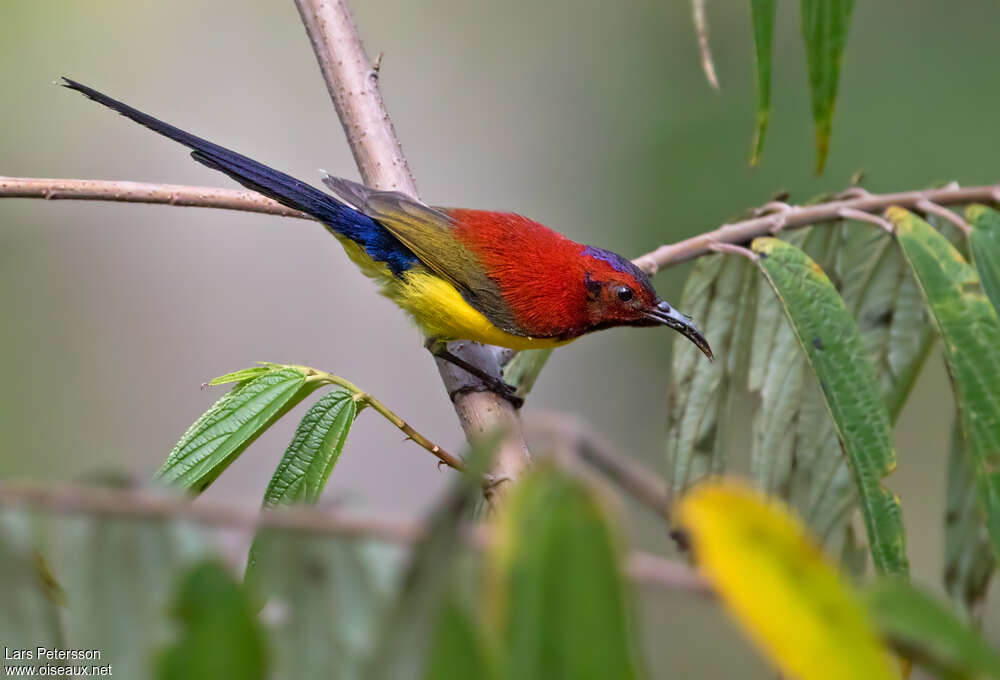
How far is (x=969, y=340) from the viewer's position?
1.50 metres

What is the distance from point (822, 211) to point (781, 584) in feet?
4.80

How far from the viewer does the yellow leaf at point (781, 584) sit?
56 cm

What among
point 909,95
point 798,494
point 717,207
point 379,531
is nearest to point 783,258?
point 798,494

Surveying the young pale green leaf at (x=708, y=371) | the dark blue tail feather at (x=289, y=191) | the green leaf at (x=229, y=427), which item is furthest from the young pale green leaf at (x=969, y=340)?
the dark blue tail feather at (x=289, y=191)

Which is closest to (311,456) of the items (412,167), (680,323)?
(680,323)

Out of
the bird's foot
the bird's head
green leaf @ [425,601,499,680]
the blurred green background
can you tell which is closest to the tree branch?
the bird's foot

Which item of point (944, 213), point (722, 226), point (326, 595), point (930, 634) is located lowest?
point (930, 634)

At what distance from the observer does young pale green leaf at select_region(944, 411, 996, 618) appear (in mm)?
1845

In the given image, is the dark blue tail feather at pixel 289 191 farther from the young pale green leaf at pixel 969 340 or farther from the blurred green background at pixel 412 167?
the blurred green background at pixel 412 167

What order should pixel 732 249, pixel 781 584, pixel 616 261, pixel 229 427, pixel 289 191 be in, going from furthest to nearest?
pixel 616 261 < pixel 289 191 < pixel 732 249 < pixel 229 427 < pixel 781 584

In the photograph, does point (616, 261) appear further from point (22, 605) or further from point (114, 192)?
point (22, 605)

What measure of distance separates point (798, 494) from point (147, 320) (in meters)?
4.60

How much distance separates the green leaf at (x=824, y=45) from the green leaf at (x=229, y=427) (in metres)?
1.09

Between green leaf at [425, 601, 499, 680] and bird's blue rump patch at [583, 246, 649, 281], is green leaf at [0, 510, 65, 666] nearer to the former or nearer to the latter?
green leaf at [425, 601, 499, 680]
